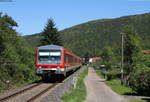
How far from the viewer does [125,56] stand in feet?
112

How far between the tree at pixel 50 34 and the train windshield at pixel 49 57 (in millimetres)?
34922

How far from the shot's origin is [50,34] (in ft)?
210

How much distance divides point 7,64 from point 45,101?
12.3 meters

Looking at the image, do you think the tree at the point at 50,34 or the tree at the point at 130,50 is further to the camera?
the tree at the point at 50,34

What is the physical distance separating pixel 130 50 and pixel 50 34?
32.2 m

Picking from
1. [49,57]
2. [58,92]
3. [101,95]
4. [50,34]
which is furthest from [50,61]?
[50,34]

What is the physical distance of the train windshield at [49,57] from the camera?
27969 millimetres

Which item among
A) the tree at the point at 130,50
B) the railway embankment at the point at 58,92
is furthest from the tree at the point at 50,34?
the railway embankment at the point at 58,92

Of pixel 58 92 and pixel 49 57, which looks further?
pixel 49 57

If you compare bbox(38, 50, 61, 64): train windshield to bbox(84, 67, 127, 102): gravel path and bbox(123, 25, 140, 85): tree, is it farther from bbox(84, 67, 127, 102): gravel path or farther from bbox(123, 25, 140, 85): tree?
bbox(123, 25, 140, 85): tree

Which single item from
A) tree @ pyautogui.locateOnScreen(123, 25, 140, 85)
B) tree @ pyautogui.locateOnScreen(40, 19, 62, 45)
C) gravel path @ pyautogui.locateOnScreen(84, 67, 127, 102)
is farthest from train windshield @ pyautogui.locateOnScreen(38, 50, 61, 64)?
tree @ pyautogui.locateOnScreen(40, 19, 62, 45)

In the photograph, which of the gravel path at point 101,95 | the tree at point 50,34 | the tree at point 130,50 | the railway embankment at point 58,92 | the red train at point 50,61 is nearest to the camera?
the gravel path at point 101,95

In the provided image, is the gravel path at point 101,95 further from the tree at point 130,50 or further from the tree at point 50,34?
the tree at point 50,34

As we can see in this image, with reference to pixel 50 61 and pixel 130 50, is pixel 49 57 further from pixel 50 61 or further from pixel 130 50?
pixel 130 50
